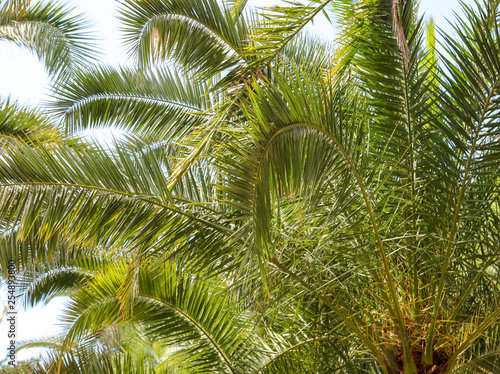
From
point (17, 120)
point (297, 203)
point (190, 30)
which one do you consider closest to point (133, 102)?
point (17, 120)

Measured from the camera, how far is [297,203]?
3.12 metres

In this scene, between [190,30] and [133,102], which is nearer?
[190,30]

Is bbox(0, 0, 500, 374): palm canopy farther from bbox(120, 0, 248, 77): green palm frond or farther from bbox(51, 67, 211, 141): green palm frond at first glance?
bbox(51, 67, 211, 141): green palm frond

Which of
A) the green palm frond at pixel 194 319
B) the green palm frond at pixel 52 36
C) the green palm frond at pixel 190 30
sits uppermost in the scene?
the green palm frond at pixel 52 36

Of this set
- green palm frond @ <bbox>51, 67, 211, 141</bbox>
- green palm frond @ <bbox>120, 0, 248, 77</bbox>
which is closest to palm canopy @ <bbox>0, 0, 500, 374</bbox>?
green palm frond @ <bbox>120, 0, 248, 77</bbox>

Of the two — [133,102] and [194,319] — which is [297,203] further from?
[133,102]

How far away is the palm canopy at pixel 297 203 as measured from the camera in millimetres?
2500

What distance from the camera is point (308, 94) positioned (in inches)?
94.3

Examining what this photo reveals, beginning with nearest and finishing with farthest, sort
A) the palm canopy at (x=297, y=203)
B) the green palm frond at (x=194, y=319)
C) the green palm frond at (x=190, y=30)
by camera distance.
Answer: the palm canopy at (x=297, y=203), the green palm frond at (x=194, y=319), the green palm frond at (x=190, y=30)

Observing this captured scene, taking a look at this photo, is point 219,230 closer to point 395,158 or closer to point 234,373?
point 395,158

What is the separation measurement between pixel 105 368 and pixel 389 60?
282 cm

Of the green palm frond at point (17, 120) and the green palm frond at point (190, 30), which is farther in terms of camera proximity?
the green palm frond at point (17, 120)

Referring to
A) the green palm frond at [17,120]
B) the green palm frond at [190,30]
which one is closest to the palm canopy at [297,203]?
the green palm frond at [190,30]

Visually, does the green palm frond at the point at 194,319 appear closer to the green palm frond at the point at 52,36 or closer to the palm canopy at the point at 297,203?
the palm canopy at the point at 297,203
